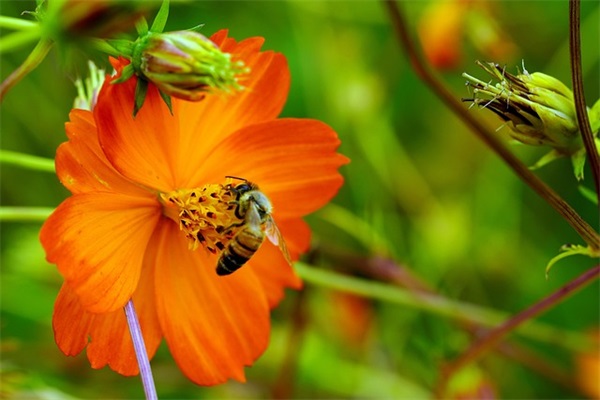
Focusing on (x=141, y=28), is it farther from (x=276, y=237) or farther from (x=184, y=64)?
(x=276, y=237)

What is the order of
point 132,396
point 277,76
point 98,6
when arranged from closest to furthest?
point 98,6 < point 277,76 < point 132,396

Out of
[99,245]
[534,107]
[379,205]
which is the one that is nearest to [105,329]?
[99,245]

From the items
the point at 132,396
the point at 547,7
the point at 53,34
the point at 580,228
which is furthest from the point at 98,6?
the point at 547,7

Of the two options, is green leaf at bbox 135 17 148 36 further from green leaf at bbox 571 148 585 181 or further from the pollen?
green leaf at bbox 571 148 585 181

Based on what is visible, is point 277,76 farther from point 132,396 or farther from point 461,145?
point 461,145

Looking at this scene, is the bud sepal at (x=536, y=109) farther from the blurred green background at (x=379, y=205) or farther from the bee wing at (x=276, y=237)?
the blurred green background at (x=379, y=205)

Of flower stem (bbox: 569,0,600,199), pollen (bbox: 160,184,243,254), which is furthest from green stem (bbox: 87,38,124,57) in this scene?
flower stem (bbox: 569,0,600,199)
